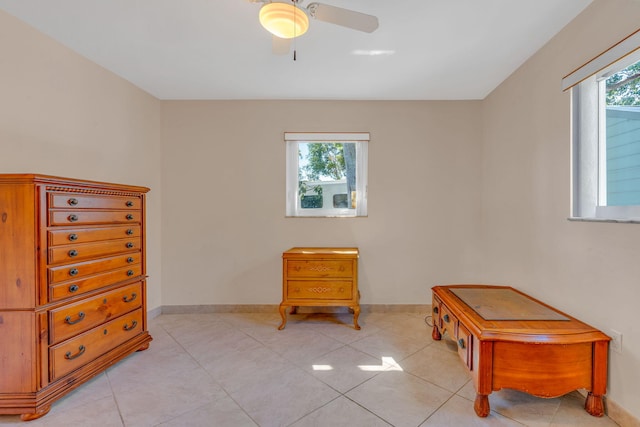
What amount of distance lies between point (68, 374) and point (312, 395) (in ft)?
4.62

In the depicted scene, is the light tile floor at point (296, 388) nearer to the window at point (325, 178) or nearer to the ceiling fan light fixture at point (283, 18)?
the window at point (325, 178)

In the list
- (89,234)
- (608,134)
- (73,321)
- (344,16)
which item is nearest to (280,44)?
(344,16)

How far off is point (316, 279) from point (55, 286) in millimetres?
1700

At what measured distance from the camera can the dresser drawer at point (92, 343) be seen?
58.5 inches

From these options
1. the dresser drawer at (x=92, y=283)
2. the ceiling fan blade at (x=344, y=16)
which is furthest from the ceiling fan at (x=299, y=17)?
the dresser drawer at (x=92, y=283)

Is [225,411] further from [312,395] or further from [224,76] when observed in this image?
[224,76]

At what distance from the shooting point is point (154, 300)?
107 inches

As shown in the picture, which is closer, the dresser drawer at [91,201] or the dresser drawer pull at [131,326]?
the dresser drawer at [91,201]

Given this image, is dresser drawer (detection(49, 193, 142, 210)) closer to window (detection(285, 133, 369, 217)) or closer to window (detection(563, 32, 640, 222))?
window (detection(285, 133, 369, 217))

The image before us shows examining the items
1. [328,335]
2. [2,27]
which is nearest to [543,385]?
[328,335]

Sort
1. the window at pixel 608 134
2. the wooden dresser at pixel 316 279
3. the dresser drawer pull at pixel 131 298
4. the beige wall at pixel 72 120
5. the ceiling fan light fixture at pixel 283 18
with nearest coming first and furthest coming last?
the ceiling fan light fixture at pixel 283 18 < the window at pixel 608 134 < the beige wall at pixel 72 120 < the dresser drawer pull at pixel 131 298 < the wooden dresser at pixel 316 279

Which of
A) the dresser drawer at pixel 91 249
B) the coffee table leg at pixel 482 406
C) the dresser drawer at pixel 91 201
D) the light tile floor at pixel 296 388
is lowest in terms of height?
the light tile floor at pixel 296 388

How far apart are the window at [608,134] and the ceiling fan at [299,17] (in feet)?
4.14

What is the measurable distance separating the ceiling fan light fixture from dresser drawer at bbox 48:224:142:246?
1569 mm
